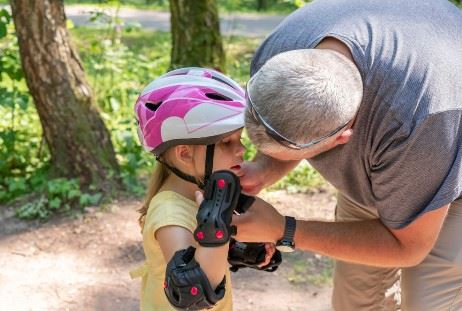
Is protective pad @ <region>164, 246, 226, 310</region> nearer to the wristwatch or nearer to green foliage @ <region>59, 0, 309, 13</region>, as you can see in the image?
the wristwatch

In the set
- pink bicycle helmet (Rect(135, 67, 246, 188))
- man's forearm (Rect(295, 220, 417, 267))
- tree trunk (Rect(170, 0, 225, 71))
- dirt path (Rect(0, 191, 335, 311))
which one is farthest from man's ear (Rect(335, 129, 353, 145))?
tree trunk (Rect(170, 0, 225, 71))

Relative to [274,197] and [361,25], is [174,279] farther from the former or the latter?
[274,197]

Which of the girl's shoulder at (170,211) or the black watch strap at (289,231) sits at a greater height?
the girl's shoulder at (170,211)

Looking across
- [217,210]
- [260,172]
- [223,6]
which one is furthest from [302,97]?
[223,6]

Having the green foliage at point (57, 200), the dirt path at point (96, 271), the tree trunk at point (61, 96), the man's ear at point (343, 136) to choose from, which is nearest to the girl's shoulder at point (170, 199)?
the man's ear at point (343, 136)

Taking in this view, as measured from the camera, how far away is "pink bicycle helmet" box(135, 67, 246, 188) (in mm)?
2281

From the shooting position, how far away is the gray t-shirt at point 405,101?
2.20 meters

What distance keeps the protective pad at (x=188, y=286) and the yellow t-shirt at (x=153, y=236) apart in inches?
9.0

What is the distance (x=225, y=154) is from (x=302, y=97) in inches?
19.0

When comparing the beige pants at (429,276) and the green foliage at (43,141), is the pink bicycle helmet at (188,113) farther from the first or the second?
the green foliage at (43,141)

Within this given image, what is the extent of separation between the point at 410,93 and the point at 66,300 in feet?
8.43

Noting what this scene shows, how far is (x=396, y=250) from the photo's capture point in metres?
2.46

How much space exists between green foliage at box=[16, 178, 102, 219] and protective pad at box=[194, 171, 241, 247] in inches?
119

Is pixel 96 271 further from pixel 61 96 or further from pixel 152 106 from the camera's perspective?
pixel 152 106
